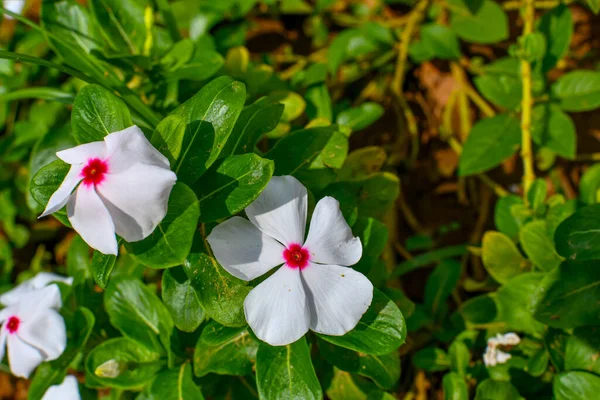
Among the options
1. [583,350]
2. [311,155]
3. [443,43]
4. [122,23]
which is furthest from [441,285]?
[122,23]

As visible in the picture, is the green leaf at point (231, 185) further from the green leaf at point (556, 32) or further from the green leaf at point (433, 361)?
the green leaf at point (556, 32)

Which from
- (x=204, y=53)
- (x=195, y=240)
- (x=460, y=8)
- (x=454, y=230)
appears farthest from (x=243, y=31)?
(x=195, y=240)

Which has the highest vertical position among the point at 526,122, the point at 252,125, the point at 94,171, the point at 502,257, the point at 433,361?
the point at 94,171

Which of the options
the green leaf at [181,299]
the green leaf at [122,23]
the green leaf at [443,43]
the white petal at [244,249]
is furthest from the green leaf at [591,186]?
the green leaf at [122,23]

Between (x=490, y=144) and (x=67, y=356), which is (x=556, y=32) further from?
(x=67, y=356)

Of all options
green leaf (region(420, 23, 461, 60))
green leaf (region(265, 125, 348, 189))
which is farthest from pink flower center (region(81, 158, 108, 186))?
green leaf (region(420, 23, 461, 60))

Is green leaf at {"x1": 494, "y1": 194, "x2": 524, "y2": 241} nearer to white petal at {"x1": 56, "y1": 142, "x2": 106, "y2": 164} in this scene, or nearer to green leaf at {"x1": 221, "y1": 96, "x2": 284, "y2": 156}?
green leaf at {"x1": 221, "y1": 96, "x2": 284, "y2": 156}
